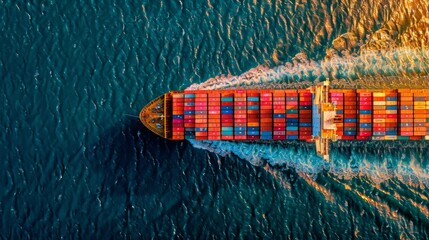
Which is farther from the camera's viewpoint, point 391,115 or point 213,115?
point 391,115

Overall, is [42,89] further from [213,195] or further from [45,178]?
[213,195]

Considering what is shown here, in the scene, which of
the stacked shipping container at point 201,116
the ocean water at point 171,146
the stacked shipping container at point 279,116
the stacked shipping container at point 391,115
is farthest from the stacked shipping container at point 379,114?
the stacked shipping container at point 201,116

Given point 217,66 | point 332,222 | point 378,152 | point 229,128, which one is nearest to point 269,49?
point 217,66

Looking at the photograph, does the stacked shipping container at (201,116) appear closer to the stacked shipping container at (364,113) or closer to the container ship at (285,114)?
the container ship at (285,114)

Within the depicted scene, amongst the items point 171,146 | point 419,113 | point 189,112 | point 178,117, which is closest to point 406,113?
point 419,113

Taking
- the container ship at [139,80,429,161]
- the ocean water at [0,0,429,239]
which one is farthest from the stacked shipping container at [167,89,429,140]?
the ocean water at [0,0,429,239]

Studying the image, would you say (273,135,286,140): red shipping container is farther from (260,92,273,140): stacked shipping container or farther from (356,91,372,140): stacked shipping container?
(356,91,372,140): stacked shipping container

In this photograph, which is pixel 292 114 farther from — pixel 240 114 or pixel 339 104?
pixel 240 114
